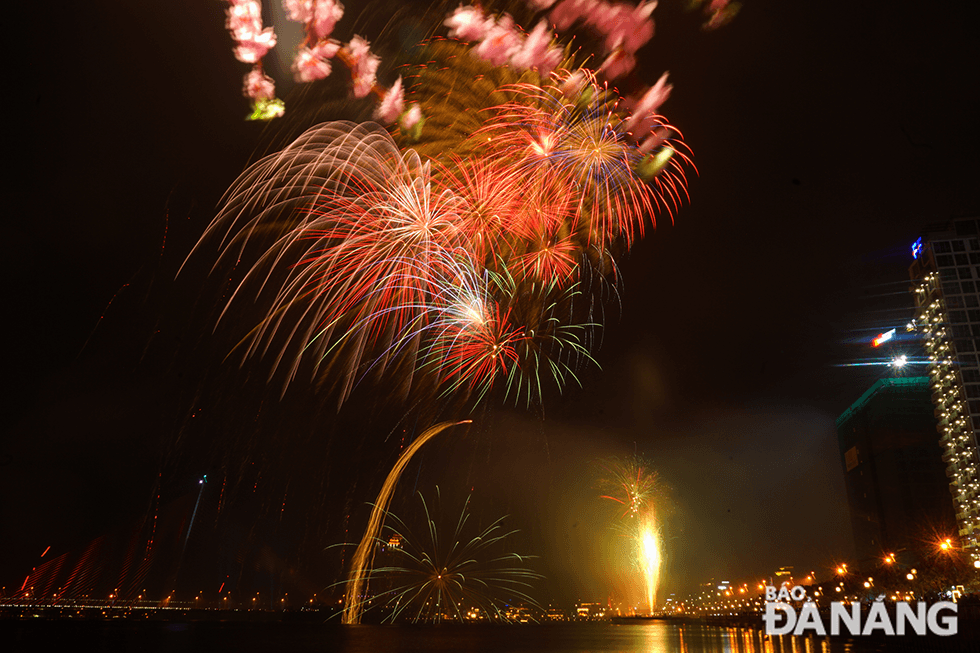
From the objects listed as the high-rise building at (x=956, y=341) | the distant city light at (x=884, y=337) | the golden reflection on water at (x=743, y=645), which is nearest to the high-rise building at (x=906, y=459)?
the distant city light at (x=884, y=337)

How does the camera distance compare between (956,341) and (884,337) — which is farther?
(884,337)

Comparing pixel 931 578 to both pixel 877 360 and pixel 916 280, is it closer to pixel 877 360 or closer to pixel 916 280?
pixel 916 280

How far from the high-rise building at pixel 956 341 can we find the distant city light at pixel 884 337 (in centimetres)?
2875

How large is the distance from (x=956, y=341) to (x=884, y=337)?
43.5 metres

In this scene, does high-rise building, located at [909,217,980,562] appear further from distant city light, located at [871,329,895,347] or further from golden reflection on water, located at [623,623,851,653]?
golden reflection on water, located at [623,623,851,653]

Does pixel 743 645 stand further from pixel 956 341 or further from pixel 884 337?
pixel 884 337

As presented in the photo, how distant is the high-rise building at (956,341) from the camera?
359ft

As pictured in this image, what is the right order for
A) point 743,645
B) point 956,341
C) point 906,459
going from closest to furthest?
point 743,645, point 956,341, point 906,459

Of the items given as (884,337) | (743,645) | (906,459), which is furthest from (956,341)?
(906,459)

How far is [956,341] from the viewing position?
11400 centimetres

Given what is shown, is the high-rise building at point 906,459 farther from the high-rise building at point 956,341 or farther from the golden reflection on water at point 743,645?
the golden reflection on water at point 743,645

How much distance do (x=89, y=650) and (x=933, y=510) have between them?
185 m

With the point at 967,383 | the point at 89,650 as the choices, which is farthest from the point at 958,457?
the point at 89,650

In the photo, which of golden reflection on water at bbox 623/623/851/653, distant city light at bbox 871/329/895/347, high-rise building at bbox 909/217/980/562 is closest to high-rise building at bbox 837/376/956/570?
distant city light at bbox 871/329/895/347
